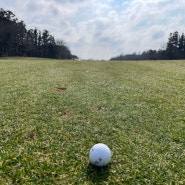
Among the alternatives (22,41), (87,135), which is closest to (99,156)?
(87,135)

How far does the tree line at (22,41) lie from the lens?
8081 cm

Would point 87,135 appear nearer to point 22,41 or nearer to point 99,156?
point 99,156

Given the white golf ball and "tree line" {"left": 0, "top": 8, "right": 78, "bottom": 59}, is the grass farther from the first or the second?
"tree line" {"left": 0, "top": 8, "right": 78, "bottom": 59}

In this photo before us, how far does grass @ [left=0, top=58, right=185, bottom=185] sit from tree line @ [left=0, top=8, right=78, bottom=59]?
71.4 metres

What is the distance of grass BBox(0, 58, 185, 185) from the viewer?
6.26m

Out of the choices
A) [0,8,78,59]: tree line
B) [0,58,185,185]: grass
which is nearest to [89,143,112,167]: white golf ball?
[0,58,185,185]: grass

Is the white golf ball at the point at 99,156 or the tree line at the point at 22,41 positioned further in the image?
the tree line at the point at 22,41

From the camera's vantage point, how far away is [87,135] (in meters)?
8.29

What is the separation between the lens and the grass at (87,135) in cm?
626

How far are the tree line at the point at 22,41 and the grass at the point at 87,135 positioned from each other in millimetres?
71416

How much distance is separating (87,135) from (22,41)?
88109 millimetres

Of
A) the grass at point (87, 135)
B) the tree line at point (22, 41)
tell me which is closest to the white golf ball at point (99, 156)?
the grass at point (87, 135)

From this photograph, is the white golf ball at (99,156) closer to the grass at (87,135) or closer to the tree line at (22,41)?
the grass at (87,135)

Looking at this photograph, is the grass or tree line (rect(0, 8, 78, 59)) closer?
the grass
